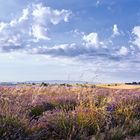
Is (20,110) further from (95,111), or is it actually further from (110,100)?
(110,100)

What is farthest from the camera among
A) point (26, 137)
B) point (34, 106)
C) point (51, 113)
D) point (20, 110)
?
point (34, 106)

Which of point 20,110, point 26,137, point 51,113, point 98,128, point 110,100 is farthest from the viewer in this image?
point 110,100

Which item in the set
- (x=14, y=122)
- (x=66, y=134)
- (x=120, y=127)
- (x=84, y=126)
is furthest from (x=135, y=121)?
(x=14, y=122)

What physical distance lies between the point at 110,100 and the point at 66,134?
4.51m

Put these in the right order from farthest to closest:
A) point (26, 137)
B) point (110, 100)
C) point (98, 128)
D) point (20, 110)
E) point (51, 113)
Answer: point (110, 100), point (51, 113), point (20, 110), point (98, 128), point (26, 137)

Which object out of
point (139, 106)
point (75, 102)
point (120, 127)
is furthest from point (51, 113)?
point (139, 106)

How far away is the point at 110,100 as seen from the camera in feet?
48.9

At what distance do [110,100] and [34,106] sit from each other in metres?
2.95

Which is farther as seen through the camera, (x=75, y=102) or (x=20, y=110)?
(x=75, y=102)

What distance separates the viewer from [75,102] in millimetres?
15234

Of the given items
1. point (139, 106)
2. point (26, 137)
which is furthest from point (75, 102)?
point (26, 137)

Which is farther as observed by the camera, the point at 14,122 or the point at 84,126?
the point at 84,126

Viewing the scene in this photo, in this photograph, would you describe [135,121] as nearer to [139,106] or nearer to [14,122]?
[139,106]

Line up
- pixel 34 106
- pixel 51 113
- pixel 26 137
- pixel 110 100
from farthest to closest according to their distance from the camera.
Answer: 1. pixel 110 100
2. pixel 34 106
3. pixel 51 113
4. pixel 26 137
